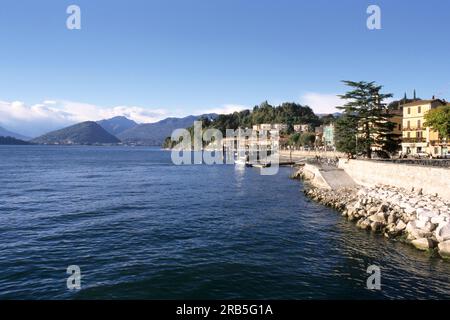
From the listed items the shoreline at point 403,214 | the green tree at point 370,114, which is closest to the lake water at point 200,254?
the shoreline at point 403,214

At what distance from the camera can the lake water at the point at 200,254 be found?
51.9ft

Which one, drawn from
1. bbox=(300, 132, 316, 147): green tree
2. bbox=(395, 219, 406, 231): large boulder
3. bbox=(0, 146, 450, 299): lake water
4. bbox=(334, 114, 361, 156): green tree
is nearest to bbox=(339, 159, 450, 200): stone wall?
bbox=(334, 114, 361, 156): green tree

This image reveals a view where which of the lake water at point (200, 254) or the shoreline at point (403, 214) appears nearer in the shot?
the lake water at point (200, 254)

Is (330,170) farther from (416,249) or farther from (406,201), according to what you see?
(416,249)

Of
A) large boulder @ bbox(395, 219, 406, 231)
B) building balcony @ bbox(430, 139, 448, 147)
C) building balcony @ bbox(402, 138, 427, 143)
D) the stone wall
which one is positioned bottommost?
large boulder @ bbox(395, 219, 406, 231)

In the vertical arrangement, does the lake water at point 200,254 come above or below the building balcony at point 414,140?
below

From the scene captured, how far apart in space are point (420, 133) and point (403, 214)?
42.6 meters

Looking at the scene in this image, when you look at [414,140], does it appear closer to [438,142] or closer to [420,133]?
[420,133]

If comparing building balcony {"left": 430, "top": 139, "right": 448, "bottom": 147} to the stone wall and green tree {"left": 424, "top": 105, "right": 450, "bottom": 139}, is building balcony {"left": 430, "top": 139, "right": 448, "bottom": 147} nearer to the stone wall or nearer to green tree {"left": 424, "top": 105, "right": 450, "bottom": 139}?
green tree {"left": 424, "top": 105, "right": 450, "bottom": 139}

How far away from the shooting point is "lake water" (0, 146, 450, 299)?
15805 mm

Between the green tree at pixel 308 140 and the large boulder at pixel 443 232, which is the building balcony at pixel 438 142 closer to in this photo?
the large boulder at pixel 443 232

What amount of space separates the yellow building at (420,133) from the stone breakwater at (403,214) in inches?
1177

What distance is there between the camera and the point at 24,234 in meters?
24.3

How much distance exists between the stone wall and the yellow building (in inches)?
811
